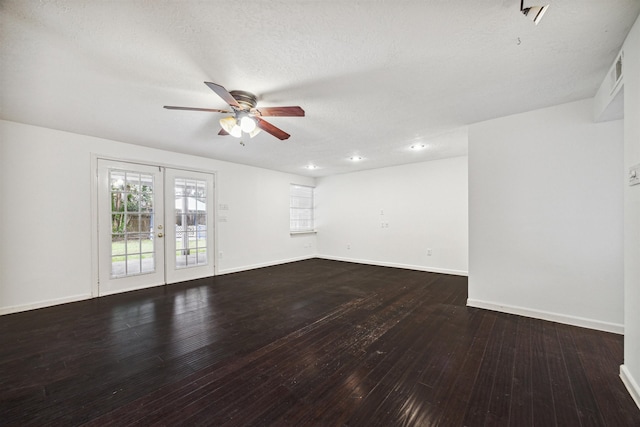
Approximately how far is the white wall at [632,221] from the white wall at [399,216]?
3.26 metres

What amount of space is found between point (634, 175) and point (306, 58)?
7.74 feet

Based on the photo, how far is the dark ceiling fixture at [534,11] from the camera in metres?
1.44

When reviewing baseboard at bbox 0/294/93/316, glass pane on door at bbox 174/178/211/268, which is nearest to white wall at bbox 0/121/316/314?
baseboard at bbox 0/294/93/316

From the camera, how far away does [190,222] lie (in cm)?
485

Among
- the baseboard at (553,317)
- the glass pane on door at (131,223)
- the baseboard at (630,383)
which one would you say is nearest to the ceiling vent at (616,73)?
the baseboard at (630,383)

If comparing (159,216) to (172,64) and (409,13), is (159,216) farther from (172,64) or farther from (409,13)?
(409,13)

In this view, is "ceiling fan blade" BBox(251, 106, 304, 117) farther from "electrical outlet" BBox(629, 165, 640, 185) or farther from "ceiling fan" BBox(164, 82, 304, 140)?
"electrical outlet" BBox(629, 165, 640, 185)

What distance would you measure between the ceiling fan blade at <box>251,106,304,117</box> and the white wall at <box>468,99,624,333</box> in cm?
243

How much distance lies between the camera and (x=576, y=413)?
1542mm

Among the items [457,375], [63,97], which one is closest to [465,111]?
[457,375]

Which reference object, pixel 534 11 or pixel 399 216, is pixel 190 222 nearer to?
pixel 399 216

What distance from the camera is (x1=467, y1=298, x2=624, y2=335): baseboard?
2562 mm

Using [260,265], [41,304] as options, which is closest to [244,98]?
[41,304]

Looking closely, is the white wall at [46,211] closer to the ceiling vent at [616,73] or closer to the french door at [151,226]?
the french door at [151,226]
